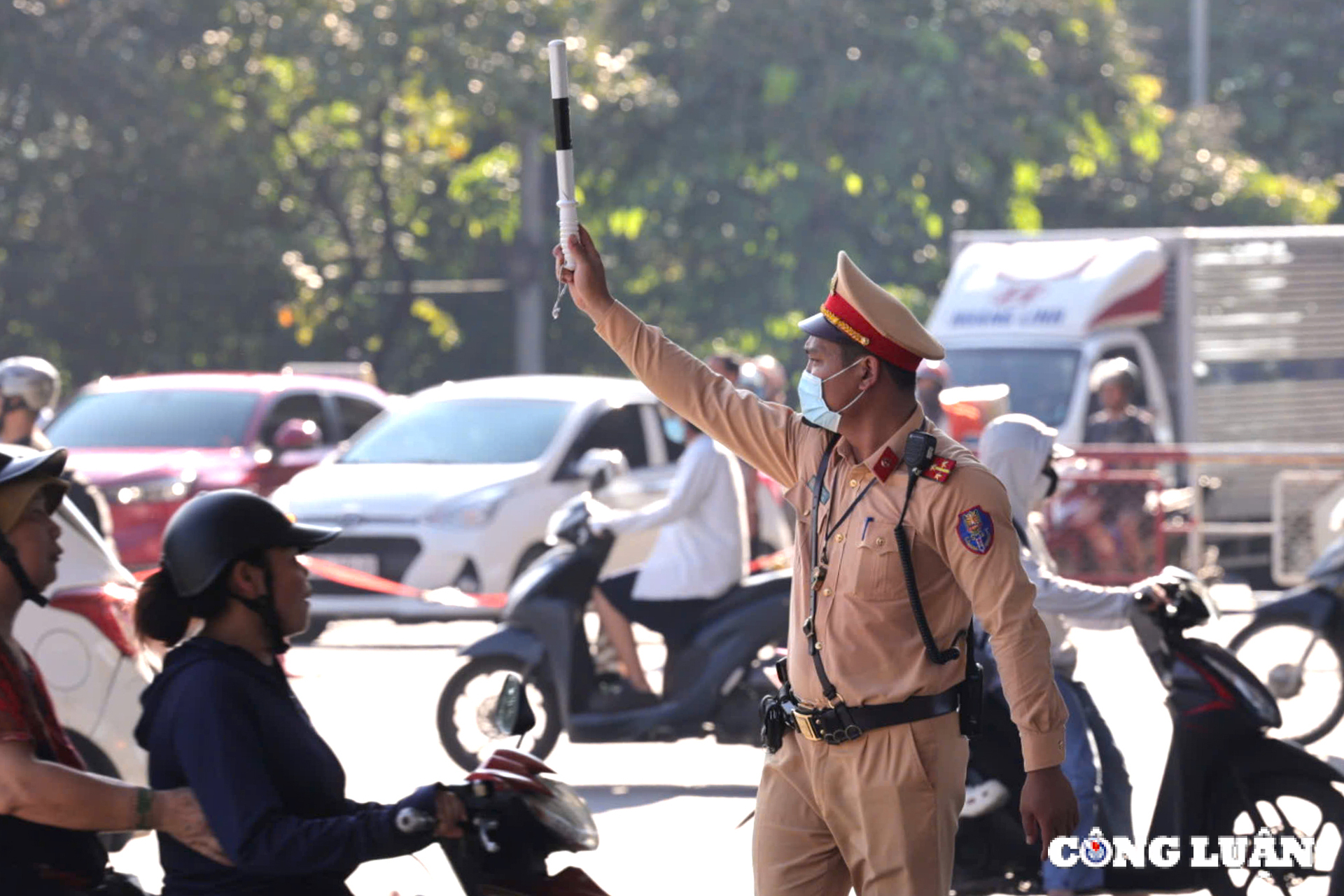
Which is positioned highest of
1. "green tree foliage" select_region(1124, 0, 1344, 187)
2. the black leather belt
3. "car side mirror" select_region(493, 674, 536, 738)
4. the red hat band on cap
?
"green tree foliage" select_region(1124, 0, 1344, 187)

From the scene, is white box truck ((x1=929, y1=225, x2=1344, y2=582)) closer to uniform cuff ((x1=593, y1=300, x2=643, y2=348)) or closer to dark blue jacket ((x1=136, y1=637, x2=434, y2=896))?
uniform cuff ((x1=593, y1=300, x2=643, y2=348))

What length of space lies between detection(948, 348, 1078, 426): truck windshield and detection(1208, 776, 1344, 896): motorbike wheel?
1076 centimetres

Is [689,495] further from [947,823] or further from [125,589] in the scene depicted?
[947,823]

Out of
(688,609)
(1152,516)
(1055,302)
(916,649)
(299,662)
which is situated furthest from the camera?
(1055,302)

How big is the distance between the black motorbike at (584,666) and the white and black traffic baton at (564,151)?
13.6ft

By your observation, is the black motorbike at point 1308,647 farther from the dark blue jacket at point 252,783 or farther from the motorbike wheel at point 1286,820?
the dark blue jacket at point 252,783

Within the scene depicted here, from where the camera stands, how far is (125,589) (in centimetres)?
720

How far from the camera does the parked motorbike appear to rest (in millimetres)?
3357

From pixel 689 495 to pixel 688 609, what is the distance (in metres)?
0.48

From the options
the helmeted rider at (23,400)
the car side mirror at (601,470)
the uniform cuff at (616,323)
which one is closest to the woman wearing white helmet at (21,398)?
the helmeted rider at (23,400)

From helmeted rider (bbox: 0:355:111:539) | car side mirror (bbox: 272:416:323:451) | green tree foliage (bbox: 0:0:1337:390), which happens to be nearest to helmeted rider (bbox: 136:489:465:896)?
helmeted rider (bbox: 0:355:111:539)

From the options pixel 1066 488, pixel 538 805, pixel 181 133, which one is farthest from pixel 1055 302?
pixel 538 805

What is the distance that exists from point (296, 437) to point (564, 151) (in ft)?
36.0

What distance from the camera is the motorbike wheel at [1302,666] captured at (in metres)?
9.16
